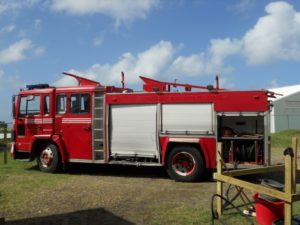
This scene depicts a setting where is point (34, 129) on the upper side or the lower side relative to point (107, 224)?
upper

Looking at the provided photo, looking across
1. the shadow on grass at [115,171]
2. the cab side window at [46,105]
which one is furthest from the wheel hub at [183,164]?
the cab side window at [46,105]

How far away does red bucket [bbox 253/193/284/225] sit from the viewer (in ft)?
22.4

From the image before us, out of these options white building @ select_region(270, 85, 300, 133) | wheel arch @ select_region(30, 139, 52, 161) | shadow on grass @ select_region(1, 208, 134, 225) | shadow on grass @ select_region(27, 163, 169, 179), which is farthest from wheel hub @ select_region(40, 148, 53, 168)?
white building @ select_region(270, 85, 300, 133)

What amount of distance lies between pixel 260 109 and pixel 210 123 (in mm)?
1284

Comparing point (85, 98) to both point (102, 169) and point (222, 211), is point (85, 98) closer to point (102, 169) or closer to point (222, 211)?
point (102, 169)

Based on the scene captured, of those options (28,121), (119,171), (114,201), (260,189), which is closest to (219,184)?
(260,189)

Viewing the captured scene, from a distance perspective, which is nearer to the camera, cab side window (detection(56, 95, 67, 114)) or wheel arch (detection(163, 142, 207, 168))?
wheel arch (detection(163, 142, 207, 168))

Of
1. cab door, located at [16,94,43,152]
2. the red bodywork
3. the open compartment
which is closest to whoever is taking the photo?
the open compartment

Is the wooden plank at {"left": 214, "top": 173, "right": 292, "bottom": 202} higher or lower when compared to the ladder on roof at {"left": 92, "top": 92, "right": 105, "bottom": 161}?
lower

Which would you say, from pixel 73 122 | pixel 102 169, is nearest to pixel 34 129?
pixel 73 122

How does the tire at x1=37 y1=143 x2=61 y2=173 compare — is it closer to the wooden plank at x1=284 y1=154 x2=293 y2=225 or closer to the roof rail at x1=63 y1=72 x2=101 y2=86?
the roof rail at x1=63 y1=72 x2=101 y2=86

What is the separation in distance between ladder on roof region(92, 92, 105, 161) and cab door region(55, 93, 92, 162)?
0.47ft

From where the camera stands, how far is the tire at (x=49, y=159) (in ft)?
43.9

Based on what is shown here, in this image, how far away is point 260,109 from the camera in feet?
35.6
